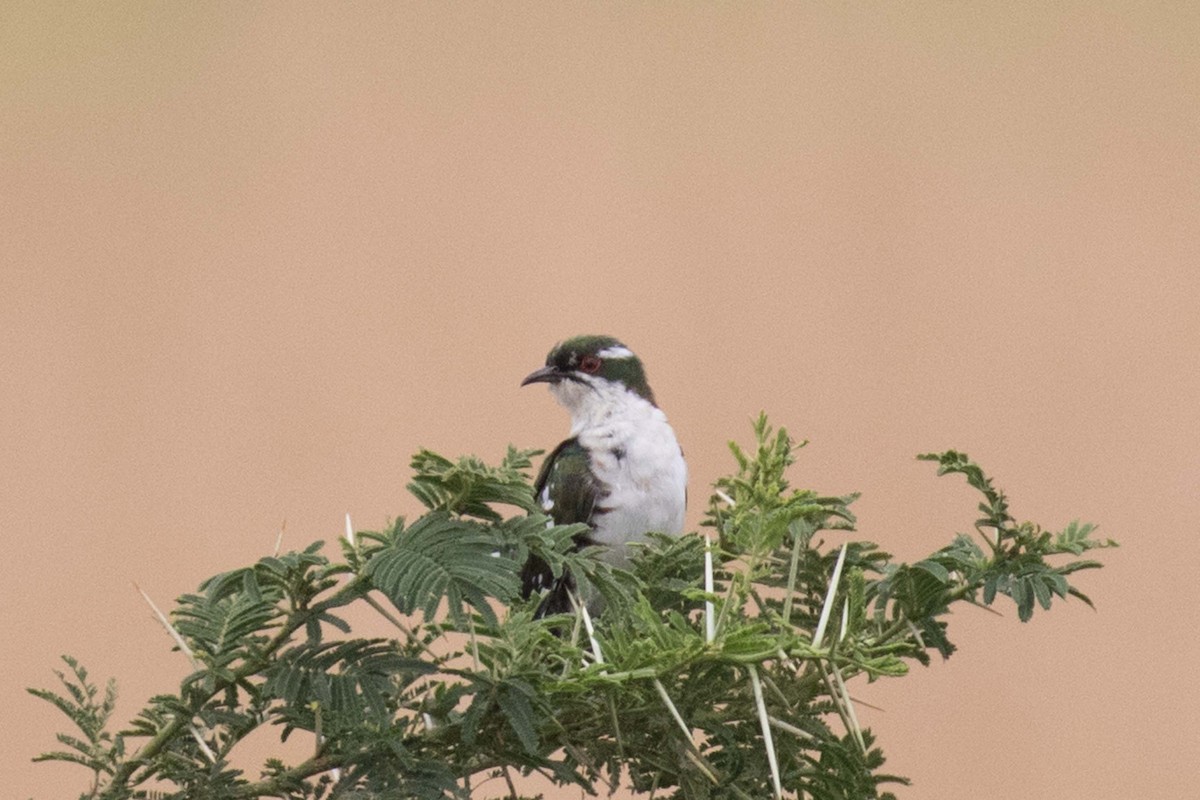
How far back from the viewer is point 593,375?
84.0 inches

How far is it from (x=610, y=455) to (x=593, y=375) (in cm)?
17

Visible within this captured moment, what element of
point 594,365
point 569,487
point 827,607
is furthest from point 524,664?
point 594,365

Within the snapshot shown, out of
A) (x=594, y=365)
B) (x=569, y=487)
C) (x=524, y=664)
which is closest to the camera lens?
(x=524, y=664)

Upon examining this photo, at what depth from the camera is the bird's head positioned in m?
2.13

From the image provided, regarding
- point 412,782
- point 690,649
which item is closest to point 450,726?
point 412,782

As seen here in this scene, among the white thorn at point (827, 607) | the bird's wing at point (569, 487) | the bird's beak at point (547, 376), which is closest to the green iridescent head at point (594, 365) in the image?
the bird's beak at point (547, 376)

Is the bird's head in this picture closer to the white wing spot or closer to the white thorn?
the white wing spot

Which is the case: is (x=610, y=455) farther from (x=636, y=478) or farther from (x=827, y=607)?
(x=827, y=607)

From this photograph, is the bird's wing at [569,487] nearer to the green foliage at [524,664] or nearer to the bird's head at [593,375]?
the bird's head at [593,375]

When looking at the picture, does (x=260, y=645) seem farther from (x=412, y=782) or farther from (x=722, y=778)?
(x=722, y=778)

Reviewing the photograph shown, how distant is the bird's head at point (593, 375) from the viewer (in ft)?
6.98

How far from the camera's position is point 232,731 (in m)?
0.74

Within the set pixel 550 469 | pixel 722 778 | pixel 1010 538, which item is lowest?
pixel 722 778

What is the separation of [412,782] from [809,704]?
0.24 metres
